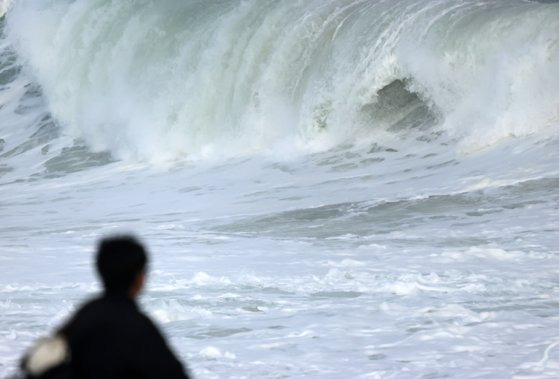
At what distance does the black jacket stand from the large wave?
12747mm

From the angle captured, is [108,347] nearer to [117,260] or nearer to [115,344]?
[115,344]

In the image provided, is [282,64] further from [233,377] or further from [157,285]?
[233,377]

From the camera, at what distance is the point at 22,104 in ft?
93.2

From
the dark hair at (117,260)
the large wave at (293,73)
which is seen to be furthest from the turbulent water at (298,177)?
the dark hair at (117,260)

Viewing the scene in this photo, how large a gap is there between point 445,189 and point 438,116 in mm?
4146

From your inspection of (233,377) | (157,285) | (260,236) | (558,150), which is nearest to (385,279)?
(157,285)

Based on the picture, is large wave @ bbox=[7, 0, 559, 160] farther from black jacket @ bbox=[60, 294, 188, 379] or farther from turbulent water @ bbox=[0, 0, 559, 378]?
black jacket @ bbox=[60, 294, 188, 379]

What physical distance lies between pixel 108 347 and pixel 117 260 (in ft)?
0.82

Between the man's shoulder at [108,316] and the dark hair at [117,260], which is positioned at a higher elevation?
the dark hair at [117,260]

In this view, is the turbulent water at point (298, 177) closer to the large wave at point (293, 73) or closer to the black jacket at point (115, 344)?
the large wave at point (293, 73)

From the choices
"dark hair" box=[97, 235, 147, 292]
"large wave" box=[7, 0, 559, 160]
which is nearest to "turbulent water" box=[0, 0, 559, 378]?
"large wave" box=[7, 0, 559, 160]

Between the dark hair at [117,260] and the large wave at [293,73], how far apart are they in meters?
12.6

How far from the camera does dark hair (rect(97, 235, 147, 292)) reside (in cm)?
250

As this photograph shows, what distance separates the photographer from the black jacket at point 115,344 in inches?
91.4
